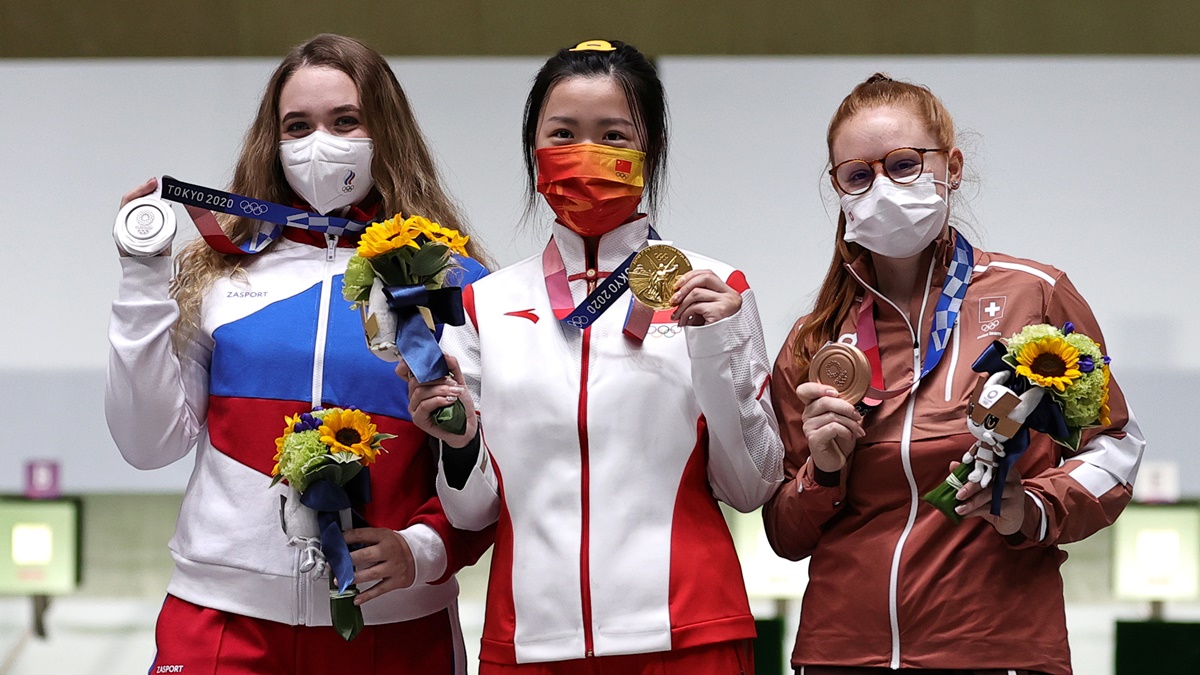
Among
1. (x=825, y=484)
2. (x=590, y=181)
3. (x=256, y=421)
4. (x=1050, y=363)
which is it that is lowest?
(x=825, y=484)

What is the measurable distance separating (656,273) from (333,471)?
0.64m

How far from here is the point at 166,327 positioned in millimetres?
2469

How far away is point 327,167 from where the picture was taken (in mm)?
2635

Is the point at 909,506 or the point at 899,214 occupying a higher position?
the point at 899,214

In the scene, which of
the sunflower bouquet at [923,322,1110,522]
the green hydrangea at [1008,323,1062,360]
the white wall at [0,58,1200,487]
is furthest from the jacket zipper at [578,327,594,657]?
the white wall at [0,58,1200,487]

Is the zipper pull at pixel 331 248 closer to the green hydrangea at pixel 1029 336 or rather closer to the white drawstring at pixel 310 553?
the white drawstring at pixel 310 553

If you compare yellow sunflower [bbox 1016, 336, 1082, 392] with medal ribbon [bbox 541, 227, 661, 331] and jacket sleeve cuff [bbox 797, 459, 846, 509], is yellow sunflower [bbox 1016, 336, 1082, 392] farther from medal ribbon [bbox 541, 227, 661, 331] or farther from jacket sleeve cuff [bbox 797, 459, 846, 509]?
medal ribbon [bbox 541, 227, 661, 331]

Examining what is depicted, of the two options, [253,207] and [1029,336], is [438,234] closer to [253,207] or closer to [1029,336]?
[253,207]

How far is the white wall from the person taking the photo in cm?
477

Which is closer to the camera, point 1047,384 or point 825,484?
point 1047,384

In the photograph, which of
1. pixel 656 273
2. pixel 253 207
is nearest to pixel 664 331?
pixel 656 273

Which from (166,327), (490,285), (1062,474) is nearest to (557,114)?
(490,285)

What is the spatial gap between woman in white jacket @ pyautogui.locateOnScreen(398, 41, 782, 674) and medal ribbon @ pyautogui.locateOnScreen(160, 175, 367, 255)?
368 mm

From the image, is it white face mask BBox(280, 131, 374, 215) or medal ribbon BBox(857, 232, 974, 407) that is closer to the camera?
medal ribbon BBox(857, 232, 974, 407)
